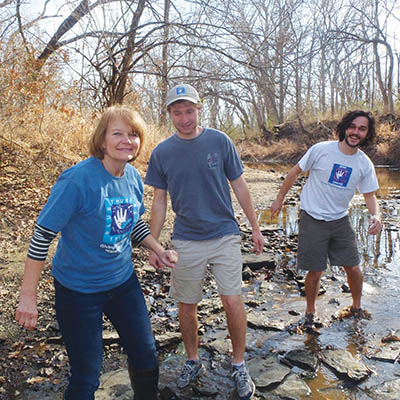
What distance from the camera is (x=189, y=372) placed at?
10.1 feet

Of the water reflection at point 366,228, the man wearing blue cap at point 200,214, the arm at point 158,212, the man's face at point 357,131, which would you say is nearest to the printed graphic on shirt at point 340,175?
the man's face at point 357,131

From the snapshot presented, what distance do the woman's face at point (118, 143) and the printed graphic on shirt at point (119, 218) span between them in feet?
0.79

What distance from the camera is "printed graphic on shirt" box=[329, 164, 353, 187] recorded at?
3.82m

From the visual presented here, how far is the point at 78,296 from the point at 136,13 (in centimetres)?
927

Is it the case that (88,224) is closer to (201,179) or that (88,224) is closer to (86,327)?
(86,327)

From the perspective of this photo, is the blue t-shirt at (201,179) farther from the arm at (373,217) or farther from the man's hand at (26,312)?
the arm at (373,217)

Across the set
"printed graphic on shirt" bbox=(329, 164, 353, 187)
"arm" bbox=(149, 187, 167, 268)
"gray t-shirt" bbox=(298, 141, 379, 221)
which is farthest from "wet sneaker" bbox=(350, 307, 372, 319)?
"arm" bbox=(149, 187, 167, 268)

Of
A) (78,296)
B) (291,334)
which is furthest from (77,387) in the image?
(291,334)

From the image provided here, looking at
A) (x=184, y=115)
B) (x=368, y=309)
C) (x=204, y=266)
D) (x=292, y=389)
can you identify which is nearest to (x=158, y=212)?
(x=204, y=266)

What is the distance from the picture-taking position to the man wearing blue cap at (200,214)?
115 inches

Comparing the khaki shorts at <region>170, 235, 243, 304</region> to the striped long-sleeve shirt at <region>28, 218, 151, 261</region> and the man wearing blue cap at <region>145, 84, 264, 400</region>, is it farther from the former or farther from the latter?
the striped long-sleeve shirt at <region>28, 218, 151, 261</region>

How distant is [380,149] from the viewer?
2000cm

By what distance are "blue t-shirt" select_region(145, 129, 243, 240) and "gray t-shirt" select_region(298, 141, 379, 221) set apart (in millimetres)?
1210

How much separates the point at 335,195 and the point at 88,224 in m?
2.57
